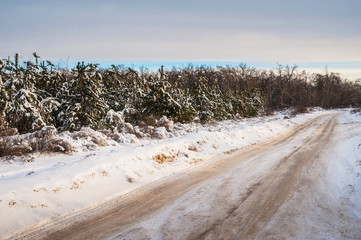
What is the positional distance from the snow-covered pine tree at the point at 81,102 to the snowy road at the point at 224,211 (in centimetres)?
716

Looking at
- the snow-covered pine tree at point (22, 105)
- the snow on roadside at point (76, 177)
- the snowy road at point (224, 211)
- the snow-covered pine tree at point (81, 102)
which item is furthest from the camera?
the snow-covered pine tree at point (81, 102)

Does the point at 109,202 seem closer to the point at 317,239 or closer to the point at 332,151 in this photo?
the point at 317,239

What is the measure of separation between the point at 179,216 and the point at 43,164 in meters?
4.04

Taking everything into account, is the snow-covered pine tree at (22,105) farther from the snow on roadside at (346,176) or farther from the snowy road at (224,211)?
the snow on roadside at (346,176)

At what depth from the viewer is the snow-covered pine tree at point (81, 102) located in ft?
39.2

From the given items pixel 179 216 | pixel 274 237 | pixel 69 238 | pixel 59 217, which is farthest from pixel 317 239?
pixel 59 217

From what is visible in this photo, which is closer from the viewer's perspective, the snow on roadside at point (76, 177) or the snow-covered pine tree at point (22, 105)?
the snow on roadside at point (76, 177)

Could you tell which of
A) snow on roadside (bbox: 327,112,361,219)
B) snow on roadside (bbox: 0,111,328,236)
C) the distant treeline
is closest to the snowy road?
snow on roadside (bbox: 327,112,361,219)

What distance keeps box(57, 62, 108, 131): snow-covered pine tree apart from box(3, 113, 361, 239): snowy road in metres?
7.16

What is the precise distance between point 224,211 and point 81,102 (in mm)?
9986

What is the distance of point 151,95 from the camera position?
16234 millimetres

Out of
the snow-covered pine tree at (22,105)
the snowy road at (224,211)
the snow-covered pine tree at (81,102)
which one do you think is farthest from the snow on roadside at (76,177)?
the snow-covered pine tree at (81,102)

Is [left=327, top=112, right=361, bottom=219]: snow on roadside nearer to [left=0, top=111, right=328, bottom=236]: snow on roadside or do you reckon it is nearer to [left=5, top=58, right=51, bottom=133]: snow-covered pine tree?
[left=0, top=111, right=328, bottom=236]: snow on roadside

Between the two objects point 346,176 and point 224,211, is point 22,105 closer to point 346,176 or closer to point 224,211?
point 224,211
